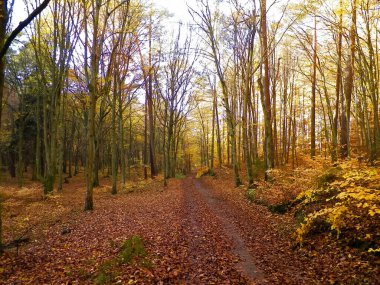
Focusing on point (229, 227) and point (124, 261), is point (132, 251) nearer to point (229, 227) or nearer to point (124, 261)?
point (124, 261)

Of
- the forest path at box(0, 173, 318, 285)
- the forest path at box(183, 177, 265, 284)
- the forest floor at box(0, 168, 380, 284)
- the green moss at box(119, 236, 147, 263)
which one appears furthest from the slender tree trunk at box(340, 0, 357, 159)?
the green moss at box(119, 236, 147, 263)

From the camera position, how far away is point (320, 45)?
18984 millimetres

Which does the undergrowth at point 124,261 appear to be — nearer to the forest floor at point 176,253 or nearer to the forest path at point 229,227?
the forest floor at point 176,253

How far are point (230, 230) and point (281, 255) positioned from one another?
2441 millimetres

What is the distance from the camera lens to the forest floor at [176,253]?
17.9 ft

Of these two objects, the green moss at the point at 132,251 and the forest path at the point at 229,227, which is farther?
the green moss at the point at 132,251

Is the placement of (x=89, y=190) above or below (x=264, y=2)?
below

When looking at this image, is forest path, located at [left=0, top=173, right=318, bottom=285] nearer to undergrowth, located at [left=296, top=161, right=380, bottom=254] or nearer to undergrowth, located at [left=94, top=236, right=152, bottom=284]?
undergrowth, located at [left=94, top=236, right=152, bottom=284]

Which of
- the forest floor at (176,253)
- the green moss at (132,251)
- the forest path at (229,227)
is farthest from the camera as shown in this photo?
the green moss at (132,251)

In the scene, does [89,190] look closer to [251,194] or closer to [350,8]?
[251,194]

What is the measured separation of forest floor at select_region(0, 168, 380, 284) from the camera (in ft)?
17.9

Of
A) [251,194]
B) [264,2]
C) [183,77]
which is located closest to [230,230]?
[251,194]

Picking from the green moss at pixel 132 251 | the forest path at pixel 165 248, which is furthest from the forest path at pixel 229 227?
the green moss at pixel 132 251

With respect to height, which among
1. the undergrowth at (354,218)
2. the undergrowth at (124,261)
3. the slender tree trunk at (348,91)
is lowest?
the undergrowth at (124,261)
